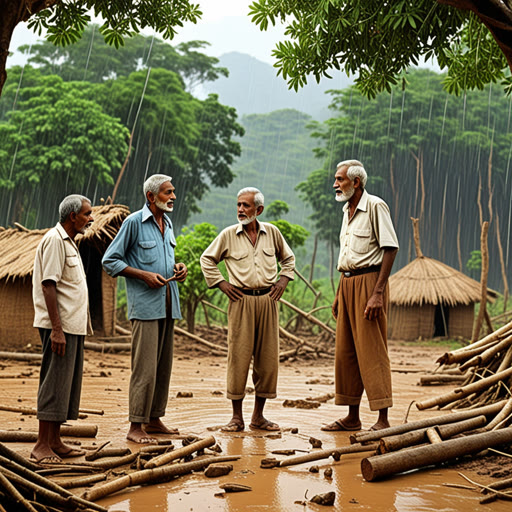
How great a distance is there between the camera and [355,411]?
5273mm

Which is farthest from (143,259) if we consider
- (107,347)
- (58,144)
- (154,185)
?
(58,144)

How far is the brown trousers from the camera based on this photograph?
16.7 feet

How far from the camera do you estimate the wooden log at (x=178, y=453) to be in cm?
372

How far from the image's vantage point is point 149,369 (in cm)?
472

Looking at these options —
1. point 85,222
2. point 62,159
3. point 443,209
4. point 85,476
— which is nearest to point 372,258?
point 85,222

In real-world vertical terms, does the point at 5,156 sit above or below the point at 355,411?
above

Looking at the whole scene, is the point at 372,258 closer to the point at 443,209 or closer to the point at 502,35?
the point at 502,35

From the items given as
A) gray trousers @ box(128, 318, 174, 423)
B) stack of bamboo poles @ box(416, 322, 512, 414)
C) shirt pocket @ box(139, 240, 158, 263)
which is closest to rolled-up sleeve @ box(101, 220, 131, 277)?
shirt pocket @ box(139, 240, 158, 263)

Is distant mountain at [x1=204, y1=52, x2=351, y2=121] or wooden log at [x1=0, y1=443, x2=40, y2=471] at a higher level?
distant mountain at [x1=204, y1=52, x2=351, y2=121]

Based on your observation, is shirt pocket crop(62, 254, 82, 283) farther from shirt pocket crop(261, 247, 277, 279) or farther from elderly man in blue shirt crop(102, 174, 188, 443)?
shirt pocket crop(261, 247, 277, 279)

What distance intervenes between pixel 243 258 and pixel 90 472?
7.44 feet

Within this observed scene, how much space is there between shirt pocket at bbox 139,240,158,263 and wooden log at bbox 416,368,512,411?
8.13ft

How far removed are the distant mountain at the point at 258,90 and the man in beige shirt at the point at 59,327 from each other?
10196 cm

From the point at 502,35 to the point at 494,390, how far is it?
10.0 feet
